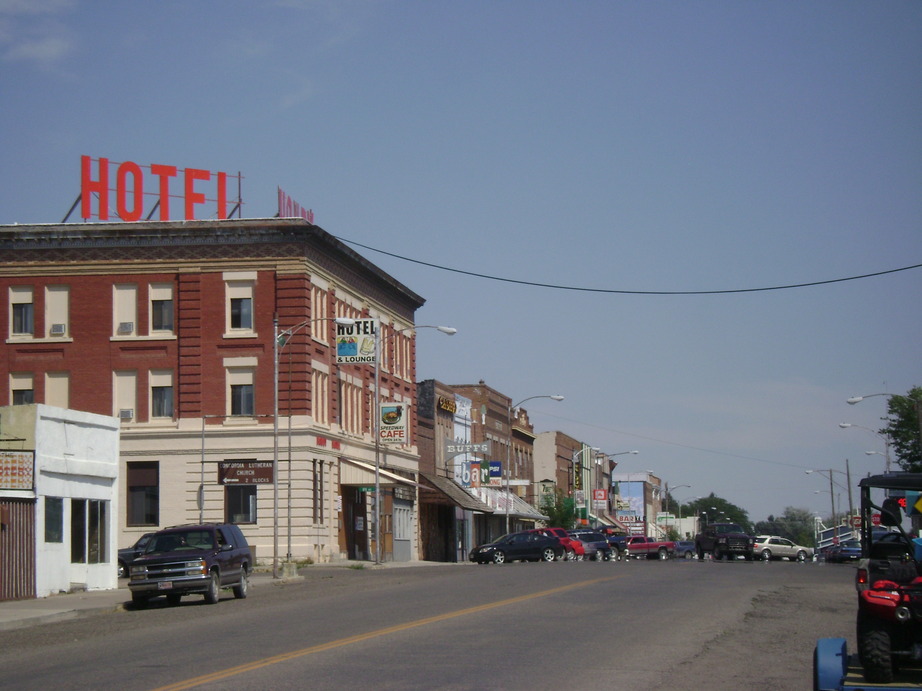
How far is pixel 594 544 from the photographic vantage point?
2493 inches

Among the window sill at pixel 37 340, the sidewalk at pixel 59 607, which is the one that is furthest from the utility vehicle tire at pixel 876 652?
the window sill at pixel 37 340

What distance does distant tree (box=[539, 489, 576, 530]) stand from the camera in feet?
312

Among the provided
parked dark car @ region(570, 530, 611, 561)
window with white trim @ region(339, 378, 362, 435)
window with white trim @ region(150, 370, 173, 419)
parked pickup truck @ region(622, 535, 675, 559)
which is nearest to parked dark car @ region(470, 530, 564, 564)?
parked dark car @ region(570, 530, 611, 561)

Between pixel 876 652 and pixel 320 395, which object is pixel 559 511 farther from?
pixel 876 652

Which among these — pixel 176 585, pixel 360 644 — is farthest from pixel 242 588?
pixel 360 644

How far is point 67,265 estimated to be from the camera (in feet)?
171

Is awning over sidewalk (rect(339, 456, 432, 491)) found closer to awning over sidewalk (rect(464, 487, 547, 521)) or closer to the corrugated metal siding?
awning over sidewalk (rect(464, 487, 547, 521))

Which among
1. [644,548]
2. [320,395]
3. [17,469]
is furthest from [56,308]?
[644,548]

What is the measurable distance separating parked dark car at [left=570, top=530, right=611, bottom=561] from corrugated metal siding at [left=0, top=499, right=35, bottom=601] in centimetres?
3516

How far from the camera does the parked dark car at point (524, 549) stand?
2200 inches

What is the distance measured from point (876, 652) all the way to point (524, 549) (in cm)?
4749

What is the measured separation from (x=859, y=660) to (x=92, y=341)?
46.4m

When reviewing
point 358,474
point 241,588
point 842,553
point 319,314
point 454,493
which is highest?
point 319,314

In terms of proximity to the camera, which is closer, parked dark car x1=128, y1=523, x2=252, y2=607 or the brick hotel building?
parked dark car x1=128, y1=523, x2=252, y2=607
